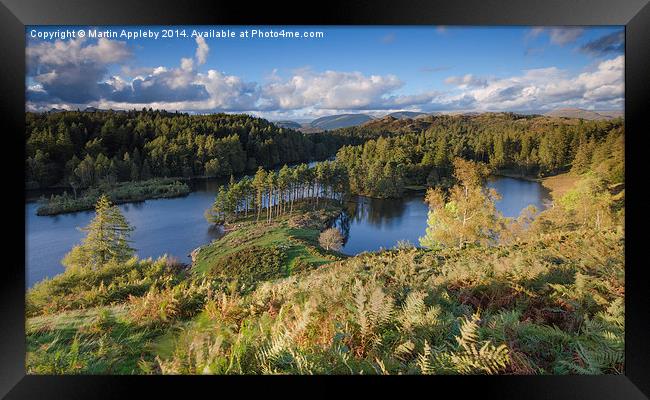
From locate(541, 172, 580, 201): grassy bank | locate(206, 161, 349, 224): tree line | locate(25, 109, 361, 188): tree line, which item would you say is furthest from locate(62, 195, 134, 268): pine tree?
locate(541, 172, 580, 201): grassy bank

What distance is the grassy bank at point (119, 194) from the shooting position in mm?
4246

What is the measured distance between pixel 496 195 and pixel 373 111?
1.72 metres

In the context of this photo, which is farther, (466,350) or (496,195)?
(496,195)

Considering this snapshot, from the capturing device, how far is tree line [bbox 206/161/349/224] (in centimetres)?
462

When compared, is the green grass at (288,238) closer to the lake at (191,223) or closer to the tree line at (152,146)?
the lake at (191,223)

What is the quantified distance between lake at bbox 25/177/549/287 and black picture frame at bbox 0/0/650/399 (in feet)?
0.85

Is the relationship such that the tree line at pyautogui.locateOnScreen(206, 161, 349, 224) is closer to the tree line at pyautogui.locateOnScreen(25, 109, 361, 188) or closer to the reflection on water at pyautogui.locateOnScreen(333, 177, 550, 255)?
the tree line at pyautogui.locateOnScreen(25, 109, 361, 188)

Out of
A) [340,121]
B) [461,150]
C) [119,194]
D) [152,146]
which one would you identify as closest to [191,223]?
[119,194]

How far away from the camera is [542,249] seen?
15.3 feet
